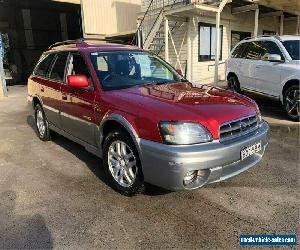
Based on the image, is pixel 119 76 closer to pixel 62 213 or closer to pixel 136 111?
pixel 136 111

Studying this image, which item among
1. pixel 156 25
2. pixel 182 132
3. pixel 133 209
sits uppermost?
pixel 156 25

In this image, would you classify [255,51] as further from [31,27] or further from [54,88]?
[31,27]

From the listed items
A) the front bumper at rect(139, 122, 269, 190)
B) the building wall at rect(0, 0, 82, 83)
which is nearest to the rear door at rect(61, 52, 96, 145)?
the front bumper at rect(139, 122, 269, 190)

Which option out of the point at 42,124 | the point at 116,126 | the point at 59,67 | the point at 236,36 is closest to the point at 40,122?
the point at 42,124

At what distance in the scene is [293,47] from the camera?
7.70 m

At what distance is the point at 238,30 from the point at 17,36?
632 inches

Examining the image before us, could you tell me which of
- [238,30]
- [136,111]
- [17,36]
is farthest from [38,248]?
[17,36]

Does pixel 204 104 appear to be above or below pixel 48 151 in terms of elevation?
above

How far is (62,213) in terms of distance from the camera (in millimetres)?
3553

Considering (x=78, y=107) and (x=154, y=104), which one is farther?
(x=78, y=107)

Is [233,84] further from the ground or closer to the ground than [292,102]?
further from the ground

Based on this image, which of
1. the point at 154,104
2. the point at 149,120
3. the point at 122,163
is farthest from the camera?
the point at 122,163

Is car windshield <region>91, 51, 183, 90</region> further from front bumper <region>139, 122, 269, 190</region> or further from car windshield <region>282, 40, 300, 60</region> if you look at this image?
car windshield <region>282, 40, 300, 60</region>

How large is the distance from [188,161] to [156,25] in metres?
11.9
